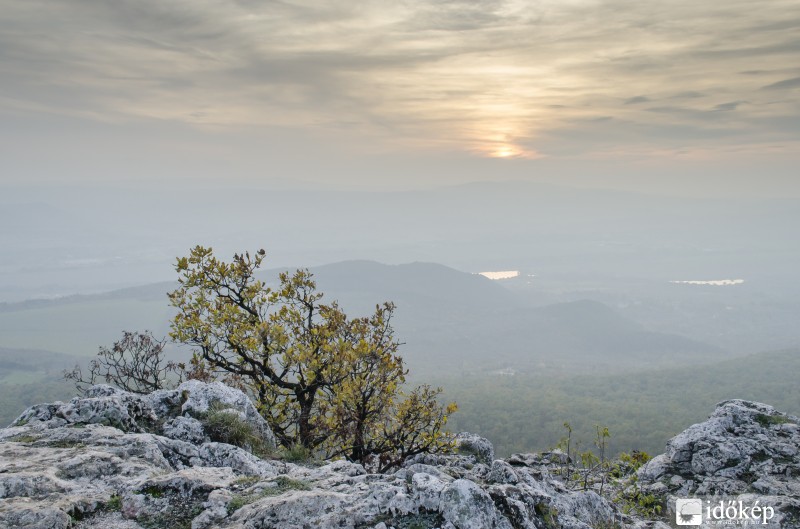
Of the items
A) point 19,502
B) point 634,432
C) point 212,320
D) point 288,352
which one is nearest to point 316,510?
point 19,502

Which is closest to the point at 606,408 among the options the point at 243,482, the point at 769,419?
the point at 769,419

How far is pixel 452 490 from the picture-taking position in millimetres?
9945

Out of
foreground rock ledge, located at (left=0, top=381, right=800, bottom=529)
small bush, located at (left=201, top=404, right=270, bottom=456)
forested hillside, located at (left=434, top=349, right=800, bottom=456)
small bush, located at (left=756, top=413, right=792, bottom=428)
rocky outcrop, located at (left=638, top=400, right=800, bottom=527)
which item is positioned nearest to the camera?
foreground rock ledge, located at (left=0, top=381, right=800, bottom=529)

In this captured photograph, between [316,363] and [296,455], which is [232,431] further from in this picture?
→ [316,363]

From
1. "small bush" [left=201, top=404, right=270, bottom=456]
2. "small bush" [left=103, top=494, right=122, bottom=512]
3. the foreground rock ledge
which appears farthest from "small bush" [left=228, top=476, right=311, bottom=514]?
"small bush" [left=201, top=404, right=270, bottom=456]

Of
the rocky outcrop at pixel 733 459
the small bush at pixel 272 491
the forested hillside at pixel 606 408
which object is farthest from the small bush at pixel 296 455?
the forested hillside at pixel 606 408

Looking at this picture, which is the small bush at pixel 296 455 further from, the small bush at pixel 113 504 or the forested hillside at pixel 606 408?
the forested hillside at pixel 606 408

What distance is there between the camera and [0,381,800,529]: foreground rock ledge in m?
9.82

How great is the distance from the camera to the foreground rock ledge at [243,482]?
9820 millimetres

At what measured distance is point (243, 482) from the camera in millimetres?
11766

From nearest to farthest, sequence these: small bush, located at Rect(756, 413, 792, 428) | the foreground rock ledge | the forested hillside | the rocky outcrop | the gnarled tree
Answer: the foreground rock ledge → the rocky outcrop → the gnarled tree → small bush, located at Rect(756, 413, 792, 428) → the forested hillside

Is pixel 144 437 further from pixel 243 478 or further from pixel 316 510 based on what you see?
pixel 316 510

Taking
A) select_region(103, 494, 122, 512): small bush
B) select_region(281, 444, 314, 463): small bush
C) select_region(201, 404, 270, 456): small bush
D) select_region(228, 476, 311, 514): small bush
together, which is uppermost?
select_region(103, 494, 122, 512): small bush

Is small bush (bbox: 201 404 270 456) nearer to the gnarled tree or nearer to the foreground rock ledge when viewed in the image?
the foreground rock ledge
